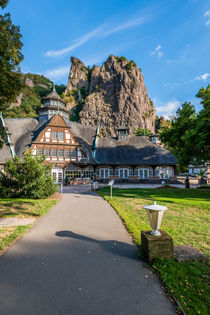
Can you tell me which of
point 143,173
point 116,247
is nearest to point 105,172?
point 143,173

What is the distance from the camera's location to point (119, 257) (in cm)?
401

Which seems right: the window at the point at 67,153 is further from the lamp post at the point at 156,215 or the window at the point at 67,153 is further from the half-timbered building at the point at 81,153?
the lamp post at the point at 156,215

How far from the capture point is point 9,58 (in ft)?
23.1

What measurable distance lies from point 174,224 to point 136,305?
459cm

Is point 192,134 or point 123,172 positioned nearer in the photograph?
point 192,134

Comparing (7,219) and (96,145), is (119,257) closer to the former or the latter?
(7,219)

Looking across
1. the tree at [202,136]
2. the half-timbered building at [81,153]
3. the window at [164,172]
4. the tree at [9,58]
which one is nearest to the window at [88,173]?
the half-timbered building at [81,153]

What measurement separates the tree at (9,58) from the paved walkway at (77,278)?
21.8 ft

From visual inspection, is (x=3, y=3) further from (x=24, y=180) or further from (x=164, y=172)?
(x=164, y=172)

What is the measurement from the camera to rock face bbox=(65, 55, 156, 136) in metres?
66.2

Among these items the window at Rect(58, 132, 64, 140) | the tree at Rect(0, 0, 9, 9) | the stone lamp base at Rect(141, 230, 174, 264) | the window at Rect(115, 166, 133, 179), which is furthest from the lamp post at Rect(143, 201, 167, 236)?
the window at Rect(58, 132, 64, 140)

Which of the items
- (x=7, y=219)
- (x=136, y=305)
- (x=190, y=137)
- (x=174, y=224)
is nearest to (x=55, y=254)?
(x=136, y=305)

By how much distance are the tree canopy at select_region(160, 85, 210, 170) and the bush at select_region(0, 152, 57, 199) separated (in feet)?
42.2

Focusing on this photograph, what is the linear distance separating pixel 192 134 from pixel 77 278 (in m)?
13.9
